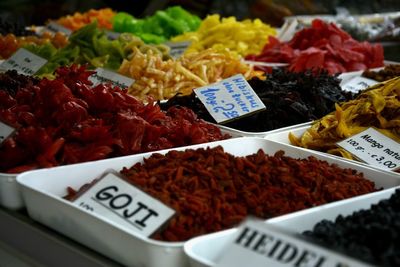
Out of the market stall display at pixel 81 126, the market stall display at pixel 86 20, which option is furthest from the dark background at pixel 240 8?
the market stall display at pixel 81 126

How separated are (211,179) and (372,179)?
18.6 inches

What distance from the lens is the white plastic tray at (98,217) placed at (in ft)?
3.82

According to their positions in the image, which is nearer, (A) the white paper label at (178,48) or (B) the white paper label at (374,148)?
(B) the white paper label at (374,148)

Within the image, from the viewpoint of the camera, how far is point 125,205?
4.19ft

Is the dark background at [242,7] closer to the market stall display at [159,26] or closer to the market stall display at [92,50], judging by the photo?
the market stall display at [159,26]

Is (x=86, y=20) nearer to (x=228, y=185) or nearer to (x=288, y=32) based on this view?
(x=288, y=32)

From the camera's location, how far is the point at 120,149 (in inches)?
68.9

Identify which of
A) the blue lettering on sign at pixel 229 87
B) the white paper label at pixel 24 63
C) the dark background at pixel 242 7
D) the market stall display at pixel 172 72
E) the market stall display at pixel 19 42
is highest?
the blue lettering on sign at pixel 229 87

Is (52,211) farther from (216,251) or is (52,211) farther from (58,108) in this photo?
(58,108)

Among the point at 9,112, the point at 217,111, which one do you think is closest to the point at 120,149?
the point at 9,112

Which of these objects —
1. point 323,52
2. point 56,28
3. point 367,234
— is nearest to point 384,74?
point 323,52

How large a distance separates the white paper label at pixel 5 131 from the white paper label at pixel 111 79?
34.6 inches

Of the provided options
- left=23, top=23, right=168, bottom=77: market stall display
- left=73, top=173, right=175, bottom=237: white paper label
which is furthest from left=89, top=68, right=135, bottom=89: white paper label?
left=73, top=173, right=175, bottom=237: white paper label

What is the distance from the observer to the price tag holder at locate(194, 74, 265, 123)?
2.16 m
